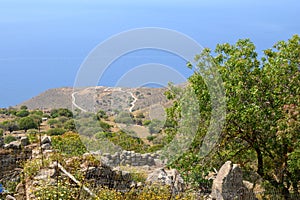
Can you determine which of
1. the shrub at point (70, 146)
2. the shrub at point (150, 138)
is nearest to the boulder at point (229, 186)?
the shrub at point (150, 138)

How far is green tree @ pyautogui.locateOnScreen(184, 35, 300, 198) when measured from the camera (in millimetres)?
10539

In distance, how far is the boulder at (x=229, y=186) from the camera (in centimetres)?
880

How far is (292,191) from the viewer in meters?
11.2

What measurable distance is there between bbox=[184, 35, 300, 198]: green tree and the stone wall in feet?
5.83

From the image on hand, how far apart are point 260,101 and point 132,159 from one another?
11.6 ft

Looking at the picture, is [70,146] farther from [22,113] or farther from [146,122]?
[22,113]

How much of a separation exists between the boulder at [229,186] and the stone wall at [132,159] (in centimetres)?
274

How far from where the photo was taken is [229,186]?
8.96 meters

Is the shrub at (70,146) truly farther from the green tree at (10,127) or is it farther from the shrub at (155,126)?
the green tree at (10,127)

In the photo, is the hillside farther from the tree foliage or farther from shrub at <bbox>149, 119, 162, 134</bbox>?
the tree foliage

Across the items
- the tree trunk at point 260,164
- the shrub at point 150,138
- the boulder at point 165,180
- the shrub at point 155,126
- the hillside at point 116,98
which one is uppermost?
the hillside at point 116,98

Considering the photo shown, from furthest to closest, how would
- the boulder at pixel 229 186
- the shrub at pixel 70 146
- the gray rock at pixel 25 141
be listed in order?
the gray rock at pixel 25 141 → the shrub at pixel 70 146 → the boulder at pixel 229 186

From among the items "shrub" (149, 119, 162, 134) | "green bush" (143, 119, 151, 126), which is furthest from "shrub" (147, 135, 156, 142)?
"green bush" (143, 119, 151, 126)

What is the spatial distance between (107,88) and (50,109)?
105ft
